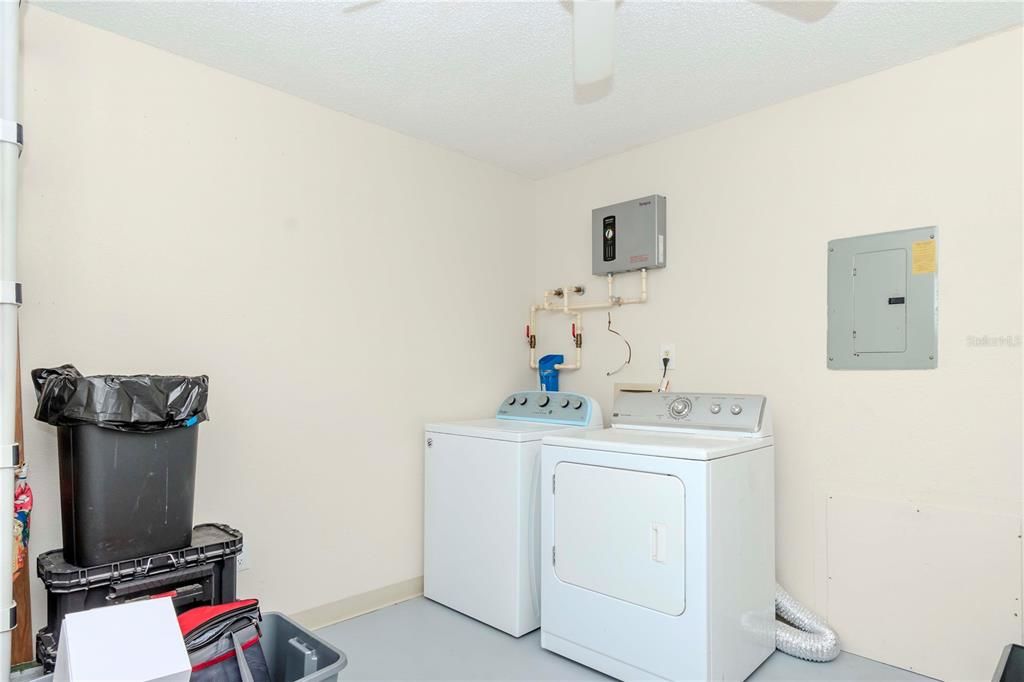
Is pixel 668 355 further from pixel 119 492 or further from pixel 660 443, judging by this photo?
pixel 119 492

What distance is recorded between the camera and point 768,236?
285 centimetres

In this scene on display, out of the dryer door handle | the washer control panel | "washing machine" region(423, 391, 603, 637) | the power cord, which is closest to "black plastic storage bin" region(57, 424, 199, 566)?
"washing machine" region(423, 391, 603, 637)

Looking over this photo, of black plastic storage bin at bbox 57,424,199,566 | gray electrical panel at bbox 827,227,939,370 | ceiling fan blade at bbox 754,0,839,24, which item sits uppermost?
ceiling fan blade at bbox 754,0,839,24

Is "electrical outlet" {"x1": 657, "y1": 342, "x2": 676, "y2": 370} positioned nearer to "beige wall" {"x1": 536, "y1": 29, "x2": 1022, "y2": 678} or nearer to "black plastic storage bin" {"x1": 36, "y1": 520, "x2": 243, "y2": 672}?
"beige wall" {"x1": 536, "y1": 29, "x2": 1022, "y2": 678}

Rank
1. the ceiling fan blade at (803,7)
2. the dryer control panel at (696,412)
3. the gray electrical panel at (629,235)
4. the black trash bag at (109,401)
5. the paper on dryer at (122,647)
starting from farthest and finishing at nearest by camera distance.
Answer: the gray electrical panel at (629,235)
the dryer control panel at (696,412)
the ceiling fan blade at (803,7)
the black trash bag at (109,401)
the paper on dryer at (122,647)

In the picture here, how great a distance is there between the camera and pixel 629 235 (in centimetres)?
332

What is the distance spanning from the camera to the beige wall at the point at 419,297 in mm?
2208

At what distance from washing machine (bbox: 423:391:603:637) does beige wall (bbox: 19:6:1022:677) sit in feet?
0.56

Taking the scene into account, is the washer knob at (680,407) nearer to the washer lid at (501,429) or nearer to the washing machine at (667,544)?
the washing machine at (667,544)

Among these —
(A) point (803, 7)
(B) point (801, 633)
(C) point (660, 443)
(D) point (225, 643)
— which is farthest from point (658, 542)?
(A) point (803, 7)

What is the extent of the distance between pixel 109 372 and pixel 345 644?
1454 millimetres

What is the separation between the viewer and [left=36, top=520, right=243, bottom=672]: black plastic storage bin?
5.89 feet

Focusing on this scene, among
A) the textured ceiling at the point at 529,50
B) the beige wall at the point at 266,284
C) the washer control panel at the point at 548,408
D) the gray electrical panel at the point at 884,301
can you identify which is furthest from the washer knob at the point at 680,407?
the textured ceiling at the point at 529,50

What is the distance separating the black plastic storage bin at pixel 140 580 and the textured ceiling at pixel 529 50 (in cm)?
184
